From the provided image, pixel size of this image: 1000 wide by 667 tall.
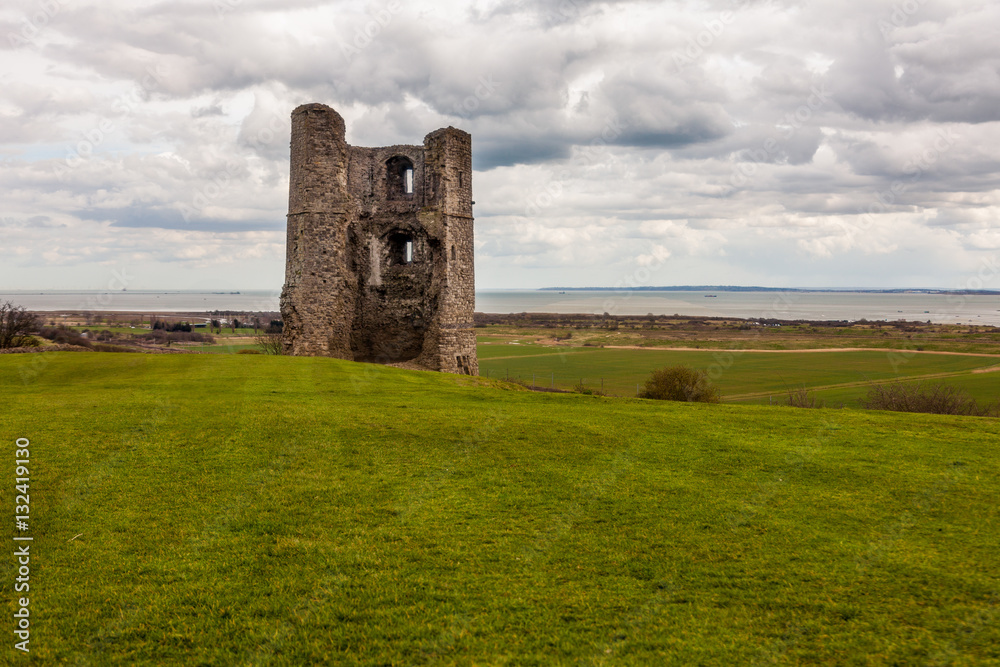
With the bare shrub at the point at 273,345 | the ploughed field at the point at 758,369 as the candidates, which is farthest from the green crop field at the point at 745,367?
the bare shrub at the point at 273,345

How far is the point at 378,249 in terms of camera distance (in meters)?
29.5

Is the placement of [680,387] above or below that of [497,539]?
below

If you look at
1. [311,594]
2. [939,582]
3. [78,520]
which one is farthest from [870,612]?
[78,520]

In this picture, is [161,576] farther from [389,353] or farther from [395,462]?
[389,353]

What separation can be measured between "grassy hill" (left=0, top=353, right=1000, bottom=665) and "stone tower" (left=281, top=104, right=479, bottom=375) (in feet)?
45.5

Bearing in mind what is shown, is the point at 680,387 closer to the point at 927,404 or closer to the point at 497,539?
the point at 927,404

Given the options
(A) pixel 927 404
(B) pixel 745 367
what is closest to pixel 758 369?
(B) pixel 745 367

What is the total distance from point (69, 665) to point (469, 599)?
3.46m

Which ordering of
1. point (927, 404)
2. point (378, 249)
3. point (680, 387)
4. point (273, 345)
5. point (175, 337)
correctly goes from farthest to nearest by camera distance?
point (175, 337) < point (273, 345) < point (680, 387) < point (927, 404) < point (378, 249)

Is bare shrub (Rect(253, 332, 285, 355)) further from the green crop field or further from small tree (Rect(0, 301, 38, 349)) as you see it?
the green crop field

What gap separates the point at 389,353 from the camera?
3039 cm

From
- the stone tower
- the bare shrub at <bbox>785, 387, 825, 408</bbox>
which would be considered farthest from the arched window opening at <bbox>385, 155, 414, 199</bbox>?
the bare shrub at <bbox>785, 387, 825, 408</bbox>

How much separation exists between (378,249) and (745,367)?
2032 inches

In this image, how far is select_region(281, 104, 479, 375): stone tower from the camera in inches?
1077
